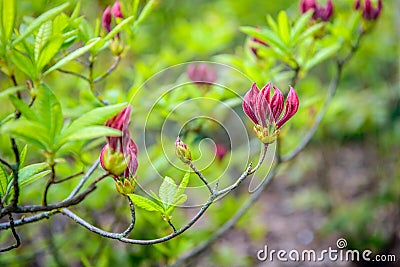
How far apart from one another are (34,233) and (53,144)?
5.16ft

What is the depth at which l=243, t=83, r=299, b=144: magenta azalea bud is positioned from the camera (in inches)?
27.2

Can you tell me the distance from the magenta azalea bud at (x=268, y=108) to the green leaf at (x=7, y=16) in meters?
0.37

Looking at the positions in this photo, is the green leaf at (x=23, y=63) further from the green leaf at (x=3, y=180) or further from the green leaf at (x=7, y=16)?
the green leaf at (x=3, y=180)

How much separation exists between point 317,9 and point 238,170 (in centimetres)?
182

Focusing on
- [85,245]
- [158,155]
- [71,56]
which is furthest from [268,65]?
[85,245]

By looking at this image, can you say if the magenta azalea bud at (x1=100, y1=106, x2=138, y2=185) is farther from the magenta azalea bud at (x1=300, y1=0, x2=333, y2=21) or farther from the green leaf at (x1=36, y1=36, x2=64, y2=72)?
the magenta azalea bud at (x1=300, y1=0, x2=333, y2=21)

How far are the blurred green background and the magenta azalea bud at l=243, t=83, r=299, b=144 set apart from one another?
40 cm

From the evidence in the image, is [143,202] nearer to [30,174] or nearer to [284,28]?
[30,174]

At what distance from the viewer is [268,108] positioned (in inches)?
27.4

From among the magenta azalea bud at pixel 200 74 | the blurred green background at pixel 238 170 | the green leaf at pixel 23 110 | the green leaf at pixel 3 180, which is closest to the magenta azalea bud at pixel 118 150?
the green leaf at pixel 23 110

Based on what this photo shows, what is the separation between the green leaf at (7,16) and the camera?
63cm

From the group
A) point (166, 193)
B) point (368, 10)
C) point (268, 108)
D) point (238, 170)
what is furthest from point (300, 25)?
point (238, 170)

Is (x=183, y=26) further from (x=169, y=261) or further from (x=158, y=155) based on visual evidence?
(x=169, y=261)

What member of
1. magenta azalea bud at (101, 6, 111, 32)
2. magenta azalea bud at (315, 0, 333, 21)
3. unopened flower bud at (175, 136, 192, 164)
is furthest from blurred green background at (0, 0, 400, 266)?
unopened flower bud at (175, 136, 192, 164)
